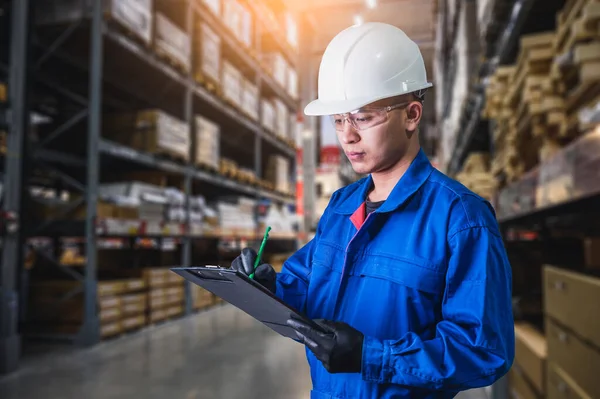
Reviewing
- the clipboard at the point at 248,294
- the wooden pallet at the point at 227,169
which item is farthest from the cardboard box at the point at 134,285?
the clipboard at the point at 248,294

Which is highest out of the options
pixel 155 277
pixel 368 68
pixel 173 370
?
pixel 368 68

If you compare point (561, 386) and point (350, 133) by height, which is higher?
point (350, 133)

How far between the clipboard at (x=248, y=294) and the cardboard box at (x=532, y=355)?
2012mm

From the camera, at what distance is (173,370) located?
424 cm

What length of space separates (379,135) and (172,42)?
609 cm

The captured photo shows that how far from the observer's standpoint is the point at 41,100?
6199mm

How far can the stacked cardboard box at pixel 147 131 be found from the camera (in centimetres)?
624

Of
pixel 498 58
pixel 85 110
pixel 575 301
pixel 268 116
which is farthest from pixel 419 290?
pixel 268 116

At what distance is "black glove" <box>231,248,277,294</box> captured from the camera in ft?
4.05

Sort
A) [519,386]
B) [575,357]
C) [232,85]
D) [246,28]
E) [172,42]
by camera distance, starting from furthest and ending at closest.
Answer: [246,28], [232,85], [172,42], [519,386], [575,357]

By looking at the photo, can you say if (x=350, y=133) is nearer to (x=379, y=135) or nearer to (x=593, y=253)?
(x=379, y=135)

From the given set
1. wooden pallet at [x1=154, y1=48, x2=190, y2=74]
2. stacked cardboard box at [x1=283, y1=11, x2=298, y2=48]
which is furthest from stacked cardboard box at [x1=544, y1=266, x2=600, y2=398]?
stacked cardboard box at [x1=283, y1=11, x2=298, y2=48]

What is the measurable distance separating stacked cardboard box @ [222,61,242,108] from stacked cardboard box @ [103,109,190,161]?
5.74 feet

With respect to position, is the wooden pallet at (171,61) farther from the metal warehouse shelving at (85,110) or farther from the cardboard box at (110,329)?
the cardboard box at (110,329)
